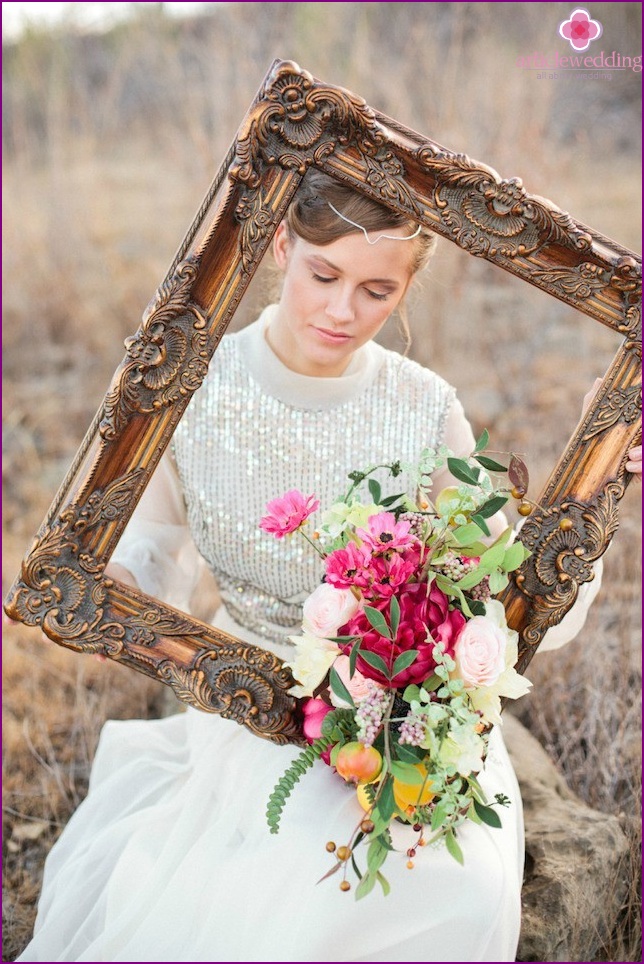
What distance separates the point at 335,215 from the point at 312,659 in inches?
35.5

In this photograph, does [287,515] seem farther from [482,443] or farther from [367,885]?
[367,885]

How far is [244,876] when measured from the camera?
185cm

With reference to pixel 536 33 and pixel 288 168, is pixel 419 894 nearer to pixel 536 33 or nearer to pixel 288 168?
pixel 288 168

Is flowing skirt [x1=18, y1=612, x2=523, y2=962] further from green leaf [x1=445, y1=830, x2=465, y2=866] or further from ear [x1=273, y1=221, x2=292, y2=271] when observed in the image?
ear [x1=273, y1=221, x2=292, y2=271]

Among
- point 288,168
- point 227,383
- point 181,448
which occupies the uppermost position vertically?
point 288,168

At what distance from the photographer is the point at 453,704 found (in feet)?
4.99

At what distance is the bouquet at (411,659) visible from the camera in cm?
153

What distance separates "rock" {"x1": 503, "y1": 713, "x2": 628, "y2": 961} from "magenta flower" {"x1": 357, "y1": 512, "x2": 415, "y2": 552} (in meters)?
1.17

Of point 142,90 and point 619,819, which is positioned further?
point 142,90

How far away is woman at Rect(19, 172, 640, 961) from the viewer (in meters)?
1.73

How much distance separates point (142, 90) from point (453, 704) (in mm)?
6910

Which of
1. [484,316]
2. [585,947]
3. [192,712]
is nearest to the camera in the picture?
[585,947]

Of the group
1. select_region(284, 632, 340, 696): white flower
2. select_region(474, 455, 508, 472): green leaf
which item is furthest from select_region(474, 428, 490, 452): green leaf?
select_region(284, 632, 340, 696): white flower

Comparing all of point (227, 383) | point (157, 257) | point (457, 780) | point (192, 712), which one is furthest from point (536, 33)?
point (457, 780)
